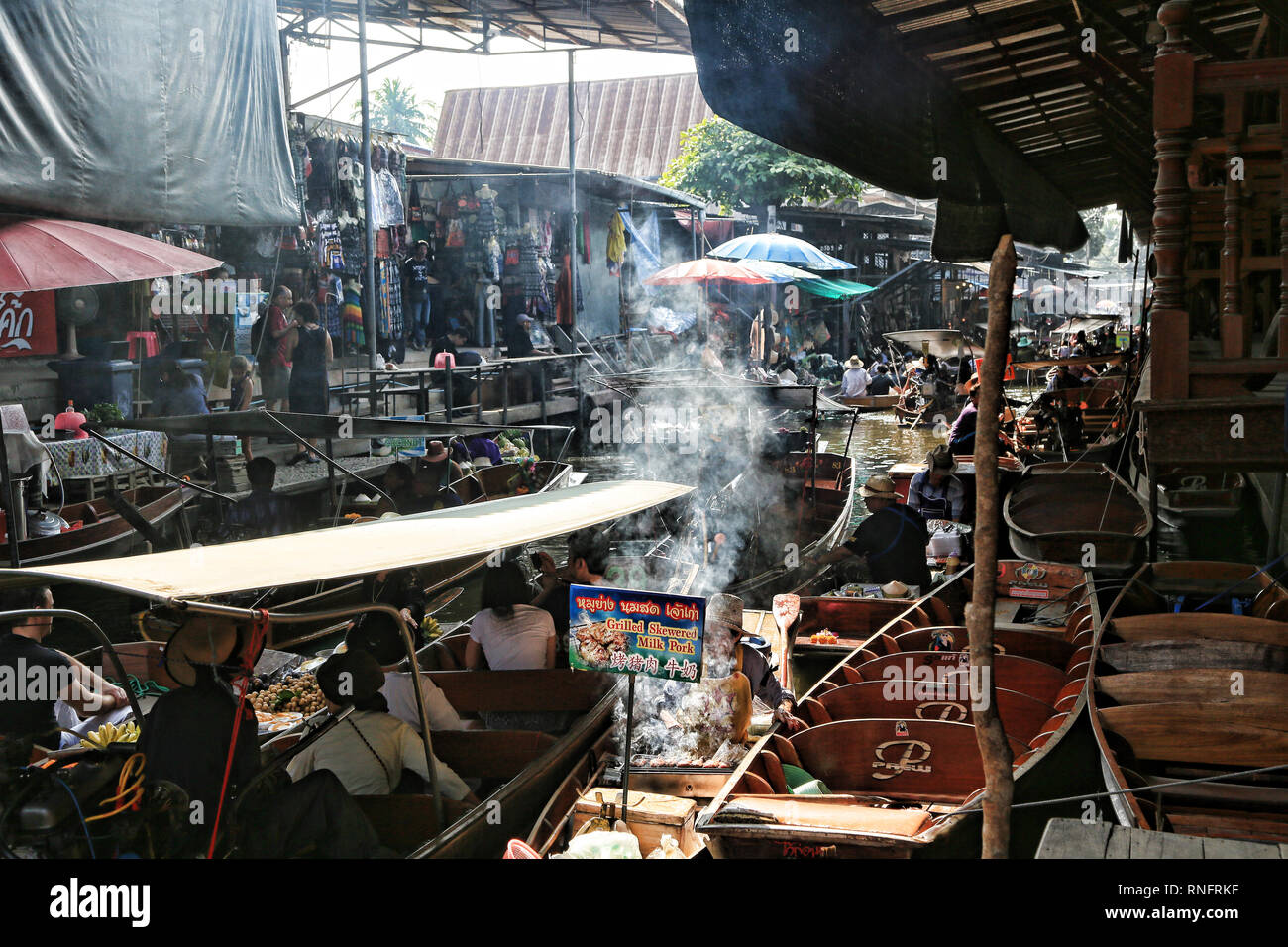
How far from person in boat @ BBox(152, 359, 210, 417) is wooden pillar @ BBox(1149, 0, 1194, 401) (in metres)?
10.7

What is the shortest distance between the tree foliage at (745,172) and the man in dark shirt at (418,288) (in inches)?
402

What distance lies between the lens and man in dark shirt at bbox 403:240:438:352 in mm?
18500

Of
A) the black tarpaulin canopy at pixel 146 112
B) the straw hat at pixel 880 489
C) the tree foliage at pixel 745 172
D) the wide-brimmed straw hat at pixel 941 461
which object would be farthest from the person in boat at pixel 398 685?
the tree foliage at pixel 745 172

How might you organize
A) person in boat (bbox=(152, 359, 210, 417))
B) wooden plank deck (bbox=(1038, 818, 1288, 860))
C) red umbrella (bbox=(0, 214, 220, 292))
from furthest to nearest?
person in boat (bbox=(152, 359, 210, 417)) → red umbrella (bbox=(0, 214, 220, 292)) → wooden plank deck (bbox=(1038, 818, 1288, 860))

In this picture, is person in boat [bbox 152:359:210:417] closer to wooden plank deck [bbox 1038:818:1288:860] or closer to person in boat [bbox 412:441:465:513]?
person in boat [bbox 412:441:465:513]

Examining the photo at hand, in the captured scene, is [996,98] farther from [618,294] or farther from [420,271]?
[618,294]

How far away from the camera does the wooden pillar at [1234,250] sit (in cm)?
374

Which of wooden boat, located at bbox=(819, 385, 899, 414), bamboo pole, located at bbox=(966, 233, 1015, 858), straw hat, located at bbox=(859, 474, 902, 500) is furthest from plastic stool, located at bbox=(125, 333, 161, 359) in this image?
wooden boat, located at bbox=(819, 385, 899, 414)

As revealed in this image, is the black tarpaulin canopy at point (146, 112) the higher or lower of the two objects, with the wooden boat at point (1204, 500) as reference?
higher

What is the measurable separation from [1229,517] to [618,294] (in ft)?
55.3

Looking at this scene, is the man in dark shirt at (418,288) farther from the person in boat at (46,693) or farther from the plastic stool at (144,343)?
the person in boat at (46,693)

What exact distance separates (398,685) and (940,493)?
6710 millimetres

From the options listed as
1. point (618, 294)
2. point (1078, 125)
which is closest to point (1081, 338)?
point (618, 294)

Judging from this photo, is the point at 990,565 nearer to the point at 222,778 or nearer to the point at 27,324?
the point at 222,778
